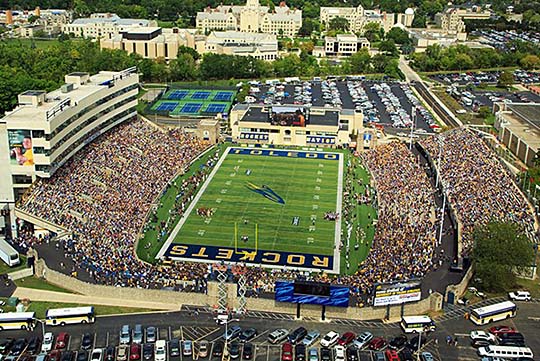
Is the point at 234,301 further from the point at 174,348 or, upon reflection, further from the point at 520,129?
the point at 520,129

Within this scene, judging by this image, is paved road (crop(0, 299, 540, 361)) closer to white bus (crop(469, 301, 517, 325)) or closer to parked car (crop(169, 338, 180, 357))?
white bus (crop(469, 301, 517, 325))

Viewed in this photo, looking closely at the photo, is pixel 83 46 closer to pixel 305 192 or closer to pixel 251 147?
pixel 251 147

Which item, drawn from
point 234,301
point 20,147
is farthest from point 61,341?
point 20,147

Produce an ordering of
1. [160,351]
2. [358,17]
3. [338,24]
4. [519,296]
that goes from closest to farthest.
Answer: [160,351] → [519,296] → [338,24] → [358,17]

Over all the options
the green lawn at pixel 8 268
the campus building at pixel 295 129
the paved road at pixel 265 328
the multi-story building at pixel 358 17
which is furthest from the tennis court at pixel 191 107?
the multi-story building at pixel 358 17

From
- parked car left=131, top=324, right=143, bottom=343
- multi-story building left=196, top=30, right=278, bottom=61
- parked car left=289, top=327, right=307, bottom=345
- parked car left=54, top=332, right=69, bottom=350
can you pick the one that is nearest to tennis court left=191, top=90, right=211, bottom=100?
multi-story building left=196, top=30, right=278, bottom=61

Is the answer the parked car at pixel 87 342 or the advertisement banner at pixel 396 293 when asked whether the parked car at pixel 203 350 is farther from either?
the advertisement banner at pixel 396 293

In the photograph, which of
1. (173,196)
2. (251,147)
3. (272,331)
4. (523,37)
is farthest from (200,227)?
(523,37)
